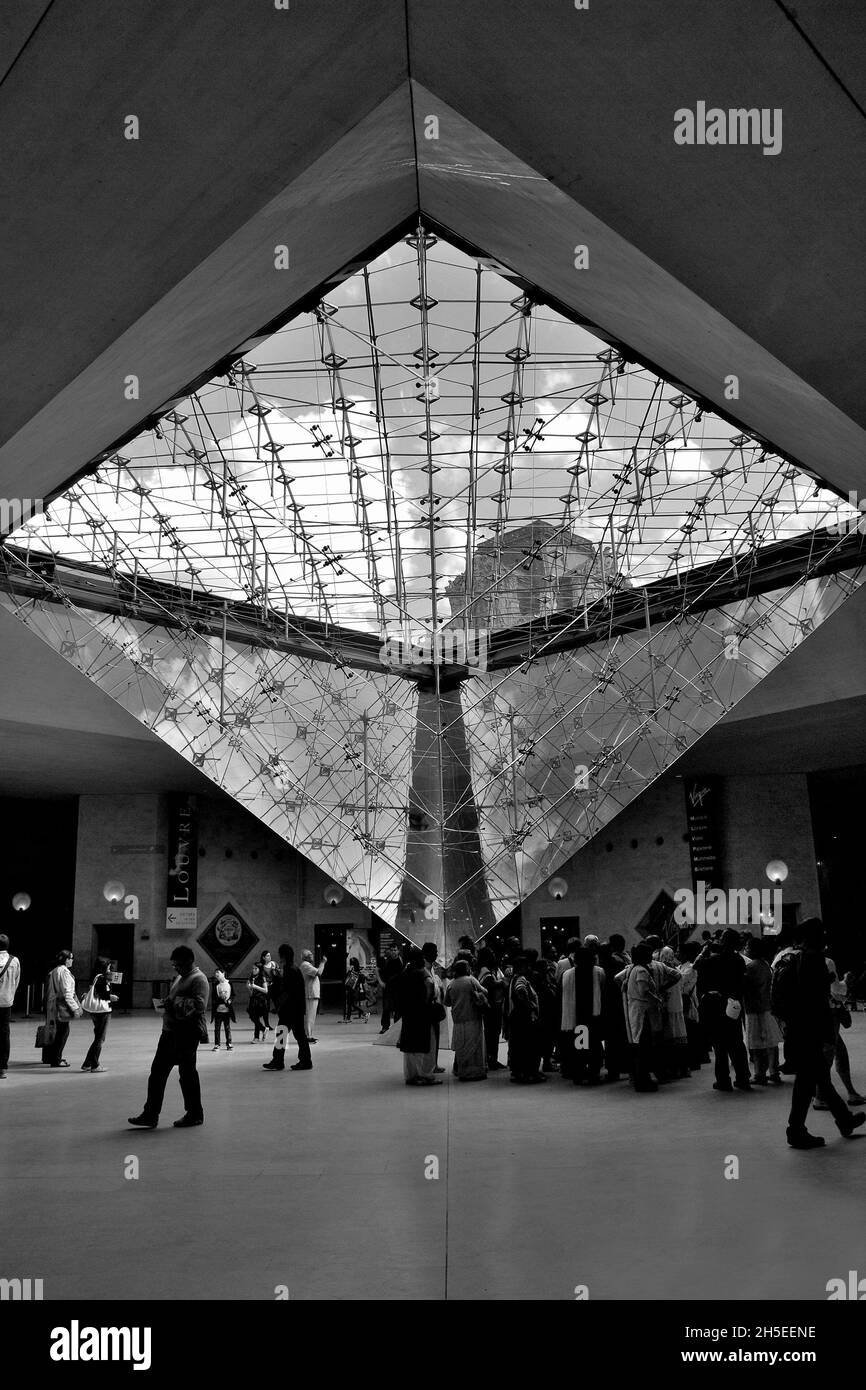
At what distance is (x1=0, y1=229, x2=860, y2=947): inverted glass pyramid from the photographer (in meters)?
12.2

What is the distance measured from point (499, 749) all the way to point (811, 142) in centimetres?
1383

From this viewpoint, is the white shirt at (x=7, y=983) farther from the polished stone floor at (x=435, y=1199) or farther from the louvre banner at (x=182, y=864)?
the louvre banner at (x=182, y=864)

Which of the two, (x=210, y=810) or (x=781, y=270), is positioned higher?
(x=781, y=270)

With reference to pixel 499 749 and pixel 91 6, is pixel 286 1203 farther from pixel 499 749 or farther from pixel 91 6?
→ pixel 499 749

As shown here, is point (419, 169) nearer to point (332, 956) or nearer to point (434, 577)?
point (434, 577)

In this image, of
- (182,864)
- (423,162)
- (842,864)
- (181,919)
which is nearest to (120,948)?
(181,919)

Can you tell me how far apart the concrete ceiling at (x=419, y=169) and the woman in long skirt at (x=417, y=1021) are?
5.33 metres

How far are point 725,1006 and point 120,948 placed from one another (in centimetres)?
1835

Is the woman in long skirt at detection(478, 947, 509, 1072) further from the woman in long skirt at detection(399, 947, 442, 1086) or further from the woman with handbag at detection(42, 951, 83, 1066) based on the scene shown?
the woman with handbag at detection(42, 951, 83, 1066)

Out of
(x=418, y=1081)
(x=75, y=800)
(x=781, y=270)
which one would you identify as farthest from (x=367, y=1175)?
(x=75, y=800)

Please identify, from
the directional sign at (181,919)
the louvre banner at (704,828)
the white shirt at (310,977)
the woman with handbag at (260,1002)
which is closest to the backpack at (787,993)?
the white shirt at (310,977)

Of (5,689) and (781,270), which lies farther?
(5,689)

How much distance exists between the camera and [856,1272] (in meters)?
3.65

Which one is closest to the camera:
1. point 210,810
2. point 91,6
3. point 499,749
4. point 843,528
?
point 91,6
